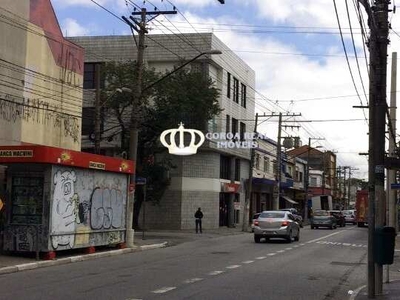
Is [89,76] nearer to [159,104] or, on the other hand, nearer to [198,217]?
[159,104]

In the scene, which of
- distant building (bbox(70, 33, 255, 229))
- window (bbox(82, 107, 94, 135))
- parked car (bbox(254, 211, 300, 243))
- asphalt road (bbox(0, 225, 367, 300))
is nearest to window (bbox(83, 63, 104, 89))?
distant building (bbox(70, 33, 255, 229))

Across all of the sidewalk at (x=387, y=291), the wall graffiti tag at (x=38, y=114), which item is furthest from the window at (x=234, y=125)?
the sidewalk at (x=387, y=291)

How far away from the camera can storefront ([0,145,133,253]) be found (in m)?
17.1

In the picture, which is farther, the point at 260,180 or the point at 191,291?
the point at 260,180

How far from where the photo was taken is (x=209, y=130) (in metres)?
40.6

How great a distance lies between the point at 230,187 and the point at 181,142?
26.0 ft

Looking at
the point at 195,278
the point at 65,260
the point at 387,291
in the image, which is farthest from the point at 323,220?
the point at 387,291

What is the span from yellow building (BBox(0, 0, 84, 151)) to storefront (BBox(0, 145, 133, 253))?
428 cm

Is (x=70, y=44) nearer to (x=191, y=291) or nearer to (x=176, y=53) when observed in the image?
(x=176, y=53)

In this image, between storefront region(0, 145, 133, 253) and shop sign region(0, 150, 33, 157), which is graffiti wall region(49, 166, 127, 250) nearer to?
storefront region(0, 145, 133, 253)

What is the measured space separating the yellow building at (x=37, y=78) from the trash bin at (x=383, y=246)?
49.7ft

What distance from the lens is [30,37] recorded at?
23.3 metres

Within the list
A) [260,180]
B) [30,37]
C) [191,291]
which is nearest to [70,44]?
[30,37]

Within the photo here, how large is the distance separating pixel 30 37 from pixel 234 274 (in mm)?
13950
